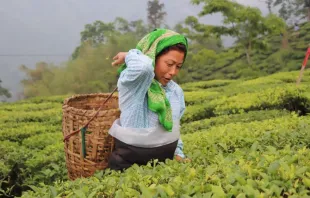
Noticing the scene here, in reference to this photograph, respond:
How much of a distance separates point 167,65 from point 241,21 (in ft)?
51.4

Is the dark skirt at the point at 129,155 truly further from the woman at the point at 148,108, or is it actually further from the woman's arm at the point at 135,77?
the woman's arm at the point at 135,77

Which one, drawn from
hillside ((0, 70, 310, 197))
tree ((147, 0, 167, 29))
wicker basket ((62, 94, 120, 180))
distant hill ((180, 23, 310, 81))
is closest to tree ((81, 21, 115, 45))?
tree ((147, 0, 167, 29))

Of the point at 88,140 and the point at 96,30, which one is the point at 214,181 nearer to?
the point at 88,140

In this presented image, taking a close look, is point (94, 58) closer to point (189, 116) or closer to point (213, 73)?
point (213, 73)

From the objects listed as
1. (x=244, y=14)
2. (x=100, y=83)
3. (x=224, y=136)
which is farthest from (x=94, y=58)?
(x=224, y=136)

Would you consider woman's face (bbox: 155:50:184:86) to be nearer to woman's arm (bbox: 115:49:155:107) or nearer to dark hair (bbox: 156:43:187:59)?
dark hair (bbox: 156:43:187:59)

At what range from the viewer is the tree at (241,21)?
1667 cm

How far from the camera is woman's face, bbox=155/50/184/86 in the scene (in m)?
2.29

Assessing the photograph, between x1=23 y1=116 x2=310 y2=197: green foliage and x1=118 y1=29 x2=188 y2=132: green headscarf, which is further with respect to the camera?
x1=118 y1=29 x2=188 y2=132: green headscarf

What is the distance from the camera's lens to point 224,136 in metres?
3.20

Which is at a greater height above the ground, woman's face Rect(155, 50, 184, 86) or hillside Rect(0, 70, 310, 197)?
woman's face Rect(155, 50, 184, 86)

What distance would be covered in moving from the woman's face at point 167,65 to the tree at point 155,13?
39498 millimetres

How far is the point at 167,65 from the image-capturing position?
2.31 metres

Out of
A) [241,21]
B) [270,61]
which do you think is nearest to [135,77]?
[241,21]
